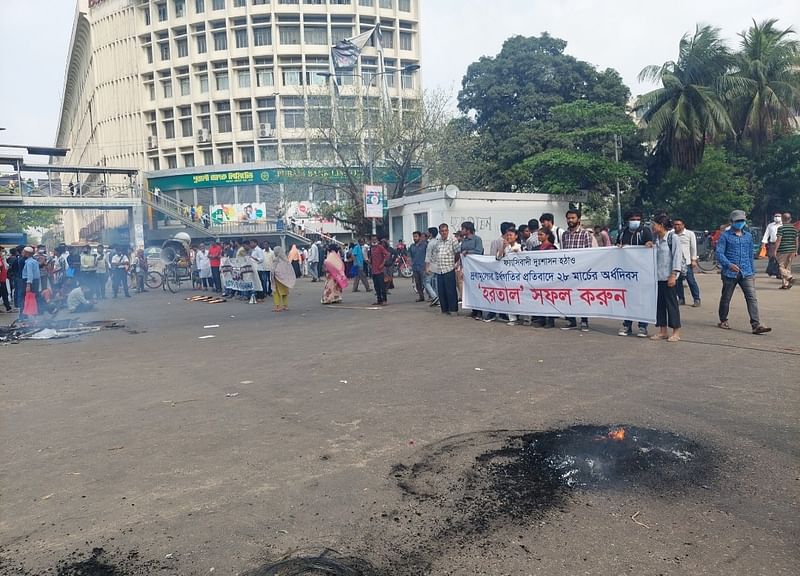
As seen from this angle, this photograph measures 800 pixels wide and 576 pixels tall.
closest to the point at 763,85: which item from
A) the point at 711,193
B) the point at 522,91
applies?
the point at 711,193

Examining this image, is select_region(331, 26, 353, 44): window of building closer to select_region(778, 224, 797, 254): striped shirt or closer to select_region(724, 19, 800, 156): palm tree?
select_region(724, 19, 800, 156): palm tree

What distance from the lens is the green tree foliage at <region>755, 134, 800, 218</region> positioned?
3475 centimetres

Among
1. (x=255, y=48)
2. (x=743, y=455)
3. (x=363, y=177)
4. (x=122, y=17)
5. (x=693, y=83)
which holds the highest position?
(x=122, y=17)

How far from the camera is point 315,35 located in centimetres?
5712

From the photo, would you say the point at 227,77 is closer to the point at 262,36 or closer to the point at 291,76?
the point at 262,36

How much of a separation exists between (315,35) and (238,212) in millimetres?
16435

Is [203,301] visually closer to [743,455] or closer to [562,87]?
[743,455]

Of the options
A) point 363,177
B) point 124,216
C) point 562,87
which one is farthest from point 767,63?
point 124,216

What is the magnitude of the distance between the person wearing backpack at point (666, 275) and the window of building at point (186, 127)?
2148 inches

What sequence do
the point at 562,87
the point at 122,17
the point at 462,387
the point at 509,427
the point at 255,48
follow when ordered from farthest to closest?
the point at 122,17, the point at 255,48, the point at 562,87, the point at 462,387, the point at 509,427

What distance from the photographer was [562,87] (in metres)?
43.9

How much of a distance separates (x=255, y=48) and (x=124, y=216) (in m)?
18.7

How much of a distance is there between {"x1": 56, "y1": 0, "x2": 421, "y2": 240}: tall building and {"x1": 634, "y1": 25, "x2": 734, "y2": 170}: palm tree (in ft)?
75.8

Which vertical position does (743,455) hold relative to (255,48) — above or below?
below
